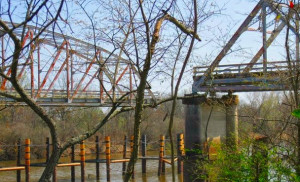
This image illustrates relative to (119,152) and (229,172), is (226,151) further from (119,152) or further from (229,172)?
(119,152)

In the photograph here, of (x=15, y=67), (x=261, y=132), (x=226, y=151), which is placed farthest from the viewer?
(x=261, y=132)

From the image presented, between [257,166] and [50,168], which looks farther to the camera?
[257,166]

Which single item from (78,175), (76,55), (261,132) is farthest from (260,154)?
(78,175)

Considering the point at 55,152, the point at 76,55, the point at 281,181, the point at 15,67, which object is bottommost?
the point at 281,181

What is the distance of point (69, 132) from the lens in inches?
1213

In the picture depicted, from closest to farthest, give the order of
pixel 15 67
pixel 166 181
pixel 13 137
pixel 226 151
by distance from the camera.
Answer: pixel 15 67 < pixel 226 151 < pixel 166 181 < pixel 13 137

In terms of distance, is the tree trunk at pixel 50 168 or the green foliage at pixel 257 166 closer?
the tree trunk at pixel 50 168

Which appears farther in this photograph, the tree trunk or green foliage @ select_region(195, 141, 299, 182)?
green foliage @ select_region(195, 141, 299, 182)

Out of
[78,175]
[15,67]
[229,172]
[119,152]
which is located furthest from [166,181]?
[15,67]

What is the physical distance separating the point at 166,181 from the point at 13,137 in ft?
46.7

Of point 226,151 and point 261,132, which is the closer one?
point 226,151

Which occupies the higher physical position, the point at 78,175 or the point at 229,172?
the point at 229,172

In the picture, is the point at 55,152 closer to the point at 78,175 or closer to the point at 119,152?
the point at 78,175

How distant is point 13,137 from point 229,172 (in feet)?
86.7
